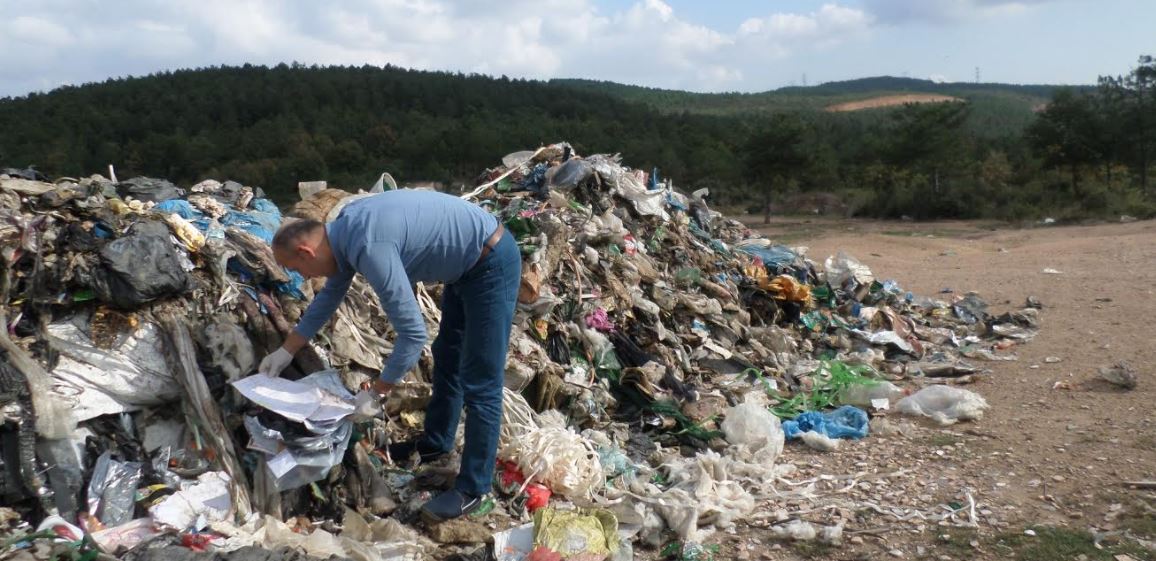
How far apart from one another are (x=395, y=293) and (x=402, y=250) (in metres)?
0.18

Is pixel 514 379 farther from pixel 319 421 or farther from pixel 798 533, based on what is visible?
pixel 798 533

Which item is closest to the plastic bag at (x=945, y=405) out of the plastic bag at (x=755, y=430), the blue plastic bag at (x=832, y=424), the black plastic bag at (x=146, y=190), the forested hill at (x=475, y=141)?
the blue plastic bag at (x=832, y=424)

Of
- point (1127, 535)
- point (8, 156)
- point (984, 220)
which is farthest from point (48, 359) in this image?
point (8, 156)

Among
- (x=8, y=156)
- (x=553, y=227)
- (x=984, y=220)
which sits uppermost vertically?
(x=8, y=156)

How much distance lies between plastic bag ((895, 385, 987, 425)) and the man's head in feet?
11.3

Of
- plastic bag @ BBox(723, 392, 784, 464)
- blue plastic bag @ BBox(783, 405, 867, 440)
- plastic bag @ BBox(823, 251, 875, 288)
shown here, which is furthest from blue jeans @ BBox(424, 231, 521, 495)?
plastic bag @ BBox(823, 251, 875, 288)

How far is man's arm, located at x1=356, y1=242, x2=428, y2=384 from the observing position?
8.23ft

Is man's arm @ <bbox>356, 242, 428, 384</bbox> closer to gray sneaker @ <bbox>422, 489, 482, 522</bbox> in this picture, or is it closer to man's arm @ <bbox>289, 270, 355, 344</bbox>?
man's arm @ <bbox>289, 270, 355, 344</bbox>

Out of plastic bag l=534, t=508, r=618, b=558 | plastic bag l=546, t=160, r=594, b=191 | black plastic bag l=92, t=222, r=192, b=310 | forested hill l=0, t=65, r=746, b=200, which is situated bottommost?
plastic bag l=534, t=508, r=618, b=558

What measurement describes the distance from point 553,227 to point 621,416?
134cm

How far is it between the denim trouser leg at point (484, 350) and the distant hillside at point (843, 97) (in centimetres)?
5878

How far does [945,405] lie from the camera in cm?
457

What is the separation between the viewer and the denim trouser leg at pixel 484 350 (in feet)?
9.36

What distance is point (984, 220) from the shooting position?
21031mm
